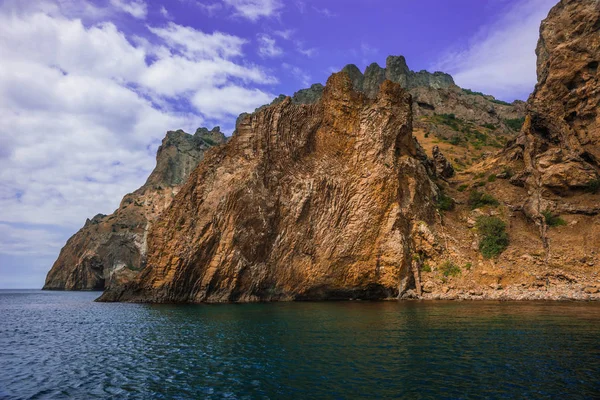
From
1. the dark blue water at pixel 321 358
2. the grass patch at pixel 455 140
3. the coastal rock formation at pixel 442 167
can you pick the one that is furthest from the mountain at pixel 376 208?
the grass patch at pixel 455 140

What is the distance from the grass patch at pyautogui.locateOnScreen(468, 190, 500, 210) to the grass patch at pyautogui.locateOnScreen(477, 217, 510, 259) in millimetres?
5248

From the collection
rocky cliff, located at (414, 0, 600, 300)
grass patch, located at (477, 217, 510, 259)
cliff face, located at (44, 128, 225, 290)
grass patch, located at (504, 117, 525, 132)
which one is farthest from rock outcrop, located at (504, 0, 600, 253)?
cliff face, located at (44, 128, 225, 290)

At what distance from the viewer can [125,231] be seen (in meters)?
131

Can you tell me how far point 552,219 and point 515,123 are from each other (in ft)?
268

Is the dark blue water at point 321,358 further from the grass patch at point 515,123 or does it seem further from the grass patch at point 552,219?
the grass patch at point 515,123

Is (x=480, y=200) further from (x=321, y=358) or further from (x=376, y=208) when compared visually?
(x=321, y=358)

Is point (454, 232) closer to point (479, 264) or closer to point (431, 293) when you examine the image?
point (479, 264)

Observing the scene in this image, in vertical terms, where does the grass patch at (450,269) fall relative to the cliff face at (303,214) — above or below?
below

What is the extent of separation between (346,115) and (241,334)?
43.8 metres

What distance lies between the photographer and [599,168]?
52.6 meters

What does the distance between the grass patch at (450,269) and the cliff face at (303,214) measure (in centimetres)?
381

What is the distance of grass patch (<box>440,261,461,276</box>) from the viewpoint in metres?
50.2

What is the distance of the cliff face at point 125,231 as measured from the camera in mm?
127812

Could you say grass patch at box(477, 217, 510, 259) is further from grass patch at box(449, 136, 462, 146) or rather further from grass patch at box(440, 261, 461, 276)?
grass patch at box(449, 136, 462, 146)
